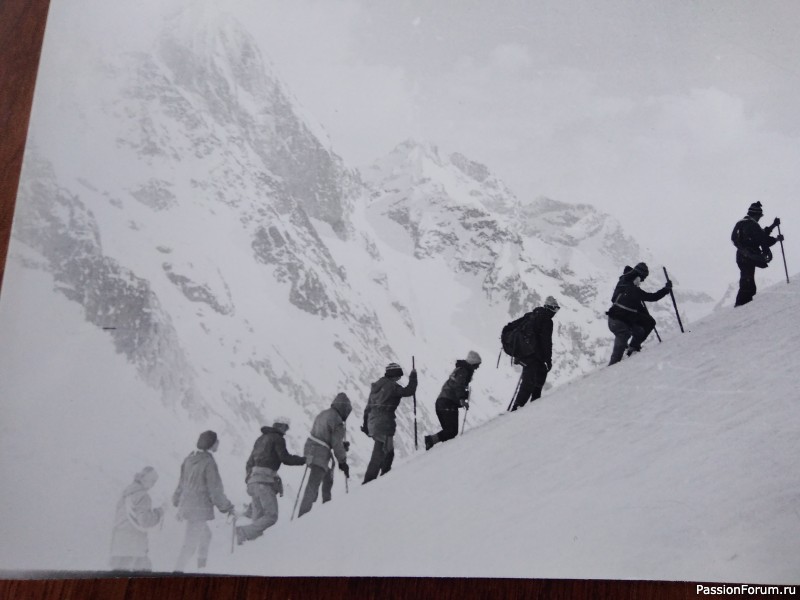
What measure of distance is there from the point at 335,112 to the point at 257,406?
5.61 feet

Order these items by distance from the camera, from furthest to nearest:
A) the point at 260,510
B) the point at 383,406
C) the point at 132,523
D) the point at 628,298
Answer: the point at 628,298 → the point at 383,406 → the point at 260,510 → the point at 132,523

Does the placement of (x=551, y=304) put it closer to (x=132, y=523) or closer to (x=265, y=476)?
(x=265, y=476)

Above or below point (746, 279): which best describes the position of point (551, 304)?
below

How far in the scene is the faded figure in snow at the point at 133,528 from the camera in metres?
2.65

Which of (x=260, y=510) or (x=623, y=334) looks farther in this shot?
(x=623, y=334)

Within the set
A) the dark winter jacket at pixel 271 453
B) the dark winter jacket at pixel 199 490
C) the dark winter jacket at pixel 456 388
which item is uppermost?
the dark winter jacket at pixel 456 388

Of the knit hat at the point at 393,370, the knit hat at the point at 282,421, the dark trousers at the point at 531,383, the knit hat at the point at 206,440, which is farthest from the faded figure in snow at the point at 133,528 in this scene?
the dark trousers at the point at 531,383

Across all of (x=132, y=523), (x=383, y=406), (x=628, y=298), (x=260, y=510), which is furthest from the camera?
(x=628, y=298)

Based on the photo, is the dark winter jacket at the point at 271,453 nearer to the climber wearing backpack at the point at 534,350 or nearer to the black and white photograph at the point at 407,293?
the black and white photograph at the point at 407,293

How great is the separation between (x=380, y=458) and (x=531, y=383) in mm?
873

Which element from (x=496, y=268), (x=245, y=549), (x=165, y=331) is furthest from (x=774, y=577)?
(x=165, y=331)

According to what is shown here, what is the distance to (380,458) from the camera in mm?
3080

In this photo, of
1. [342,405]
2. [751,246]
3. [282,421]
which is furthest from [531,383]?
[751,246]

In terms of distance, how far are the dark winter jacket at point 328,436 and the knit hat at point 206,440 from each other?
428mm
